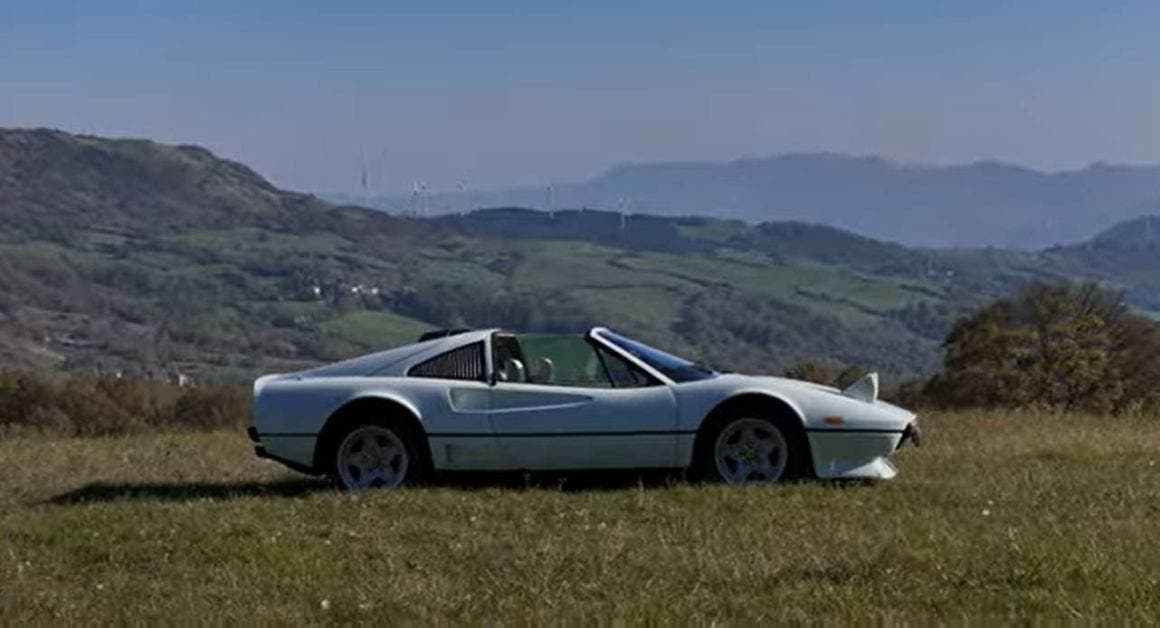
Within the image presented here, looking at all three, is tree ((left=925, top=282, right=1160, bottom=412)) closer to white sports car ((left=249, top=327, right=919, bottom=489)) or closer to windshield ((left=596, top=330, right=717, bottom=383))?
windshield ((left=596, top=330, right=717, bottom=383))

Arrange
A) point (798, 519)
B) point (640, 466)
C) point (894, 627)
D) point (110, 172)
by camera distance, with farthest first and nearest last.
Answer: point (110, 172) < point (640, 466) < point (798, 519) < point (894, 627)

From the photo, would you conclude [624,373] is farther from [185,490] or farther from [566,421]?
[185,490]

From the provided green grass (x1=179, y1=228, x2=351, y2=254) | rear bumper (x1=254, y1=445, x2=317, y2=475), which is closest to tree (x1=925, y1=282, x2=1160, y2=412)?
rear bumper (x1=254, y1=445, x2=317, y2=475)

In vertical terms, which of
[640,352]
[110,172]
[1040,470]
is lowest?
[1040,470]

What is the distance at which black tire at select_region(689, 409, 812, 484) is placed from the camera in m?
9.84

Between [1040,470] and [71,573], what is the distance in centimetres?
647

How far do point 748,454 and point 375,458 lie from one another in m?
2.47

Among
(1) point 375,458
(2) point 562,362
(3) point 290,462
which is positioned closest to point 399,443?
(1) point 375,458

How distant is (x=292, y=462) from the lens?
10.2 metres

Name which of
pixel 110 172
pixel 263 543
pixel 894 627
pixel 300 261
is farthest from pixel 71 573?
pixel 110 172

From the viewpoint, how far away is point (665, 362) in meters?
10.4

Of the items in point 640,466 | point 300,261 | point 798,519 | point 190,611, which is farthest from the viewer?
point 300,261

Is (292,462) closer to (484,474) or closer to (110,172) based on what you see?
(484,474)

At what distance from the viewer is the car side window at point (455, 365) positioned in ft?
33.6
